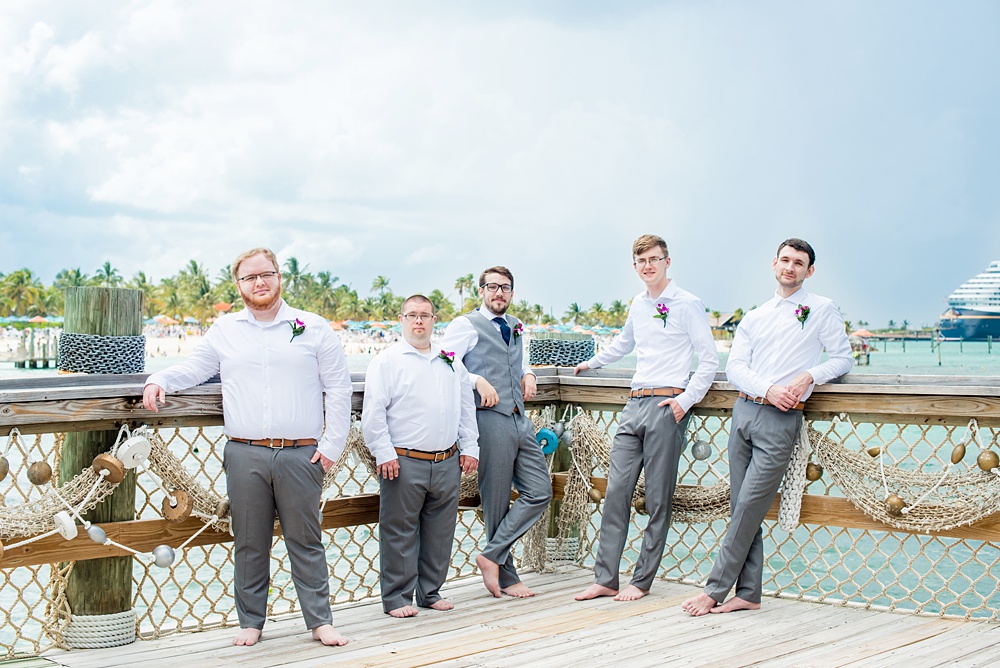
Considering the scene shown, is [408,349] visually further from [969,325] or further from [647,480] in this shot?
[969,325]

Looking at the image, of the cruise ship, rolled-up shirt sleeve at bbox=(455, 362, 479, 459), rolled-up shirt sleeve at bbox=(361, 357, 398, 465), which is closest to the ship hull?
the cruise ship

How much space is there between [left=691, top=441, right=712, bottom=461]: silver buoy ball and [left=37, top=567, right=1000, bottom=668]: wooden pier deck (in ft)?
2.07

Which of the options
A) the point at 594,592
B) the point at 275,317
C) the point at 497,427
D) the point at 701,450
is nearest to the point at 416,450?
the point at 497,427

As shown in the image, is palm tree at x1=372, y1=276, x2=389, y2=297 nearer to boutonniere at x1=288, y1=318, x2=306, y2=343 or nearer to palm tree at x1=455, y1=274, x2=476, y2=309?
palm tree at x1=455, y1=274, x2=476, y2=309

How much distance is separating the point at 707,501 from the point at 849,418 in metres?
0.71

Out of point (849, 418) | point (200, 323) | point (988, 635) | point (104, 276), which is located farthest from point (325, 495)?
point (104, 276)

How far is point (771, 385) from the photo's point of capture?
13.1 ft

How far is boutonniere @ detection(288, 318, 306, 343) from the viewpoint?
11.7 ft

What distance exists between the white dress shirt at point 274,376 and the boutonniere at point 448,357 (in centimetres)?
55

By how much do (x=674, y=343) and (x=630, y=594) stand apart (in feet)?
3.64

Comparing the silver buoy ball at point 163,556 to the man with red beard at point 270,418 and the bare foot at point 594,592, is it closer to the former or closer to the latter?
the man with red beard at point 270,418

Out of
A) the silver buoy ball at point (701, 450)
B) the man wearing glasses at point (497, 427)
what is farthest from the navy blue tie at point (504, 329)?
the silver buoy ball at point (701, 450)

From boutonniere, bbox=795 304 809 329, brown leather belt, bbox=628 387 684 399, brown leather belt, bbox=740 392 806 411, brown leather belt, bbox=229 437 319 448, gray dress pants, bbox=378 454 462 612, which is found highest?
boutonniere, bbox=795 304 809 329

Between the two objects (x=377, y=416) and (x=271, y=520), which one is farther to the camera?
(x=377, y=416)
